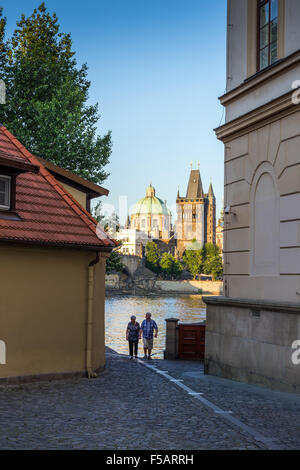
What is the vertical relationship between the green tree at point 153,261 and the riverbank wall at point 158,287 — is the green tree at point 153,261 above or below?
above

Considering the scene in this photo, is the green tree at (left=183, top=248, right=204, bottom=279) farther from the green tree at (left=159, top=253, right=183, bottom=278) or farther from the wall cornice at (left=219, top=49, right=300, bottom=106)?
the wall cornice at (left=219, top=49, right=300, bottom=106)

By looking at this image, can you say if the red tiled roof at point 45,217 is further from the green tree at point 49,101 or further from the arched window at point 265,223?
the green tree at point 49,101

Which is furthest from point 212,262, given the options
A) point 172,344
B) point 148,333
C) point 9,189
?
point 9,189

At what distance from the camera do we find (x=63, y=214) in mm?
14758

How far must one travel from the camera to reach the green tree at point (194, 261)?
182875 mm

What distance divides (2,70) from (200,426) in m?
23.8

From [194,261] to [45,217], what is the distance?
173 m

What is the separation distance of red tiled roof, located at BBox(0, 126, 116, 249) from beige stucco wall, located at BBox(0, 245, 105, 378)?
0.36 meters

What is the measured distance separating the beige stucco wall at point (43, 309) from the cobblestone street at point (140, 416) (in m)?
0.61

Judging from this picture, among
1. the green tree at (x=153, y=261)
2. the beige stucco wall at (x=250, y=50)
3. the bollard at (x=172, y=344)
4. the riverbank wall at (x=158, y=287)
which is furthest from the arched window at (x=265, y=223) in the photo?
the green tree at (x=153, y=261)

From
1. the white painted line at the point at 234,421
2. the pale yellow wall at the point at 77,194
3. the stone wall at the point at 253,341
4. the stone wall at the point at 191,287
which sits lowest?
the stone wall at the point at 191,287

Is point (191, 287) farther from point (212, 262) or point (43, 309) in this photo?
point (43, 309)

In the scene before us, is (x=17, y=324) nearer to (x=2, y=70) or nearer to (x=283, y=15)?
(x=283, y=15)
